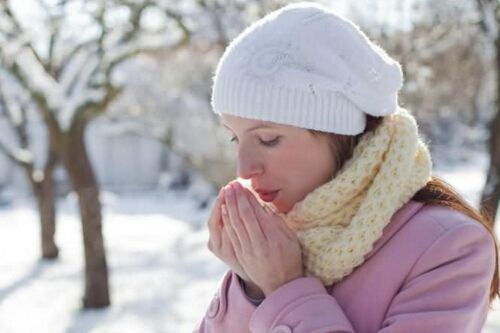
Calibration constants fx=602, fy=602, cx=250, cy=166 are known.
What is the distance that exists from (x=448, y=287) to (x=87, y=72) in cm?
591

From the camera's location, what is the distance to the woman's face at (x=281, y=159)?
1.04m

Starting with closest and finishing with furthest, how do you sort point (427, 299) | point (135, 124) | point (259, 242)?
point (427, 299) < point (259, 242) < point (135, 124)

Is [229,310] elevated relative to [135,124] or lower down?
elevated

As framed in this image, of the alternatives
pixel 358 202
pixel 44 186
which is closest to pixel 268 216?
pixel 358 202

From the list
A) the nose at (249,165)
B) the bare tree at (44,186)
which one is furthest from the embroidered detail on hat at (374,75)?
the bare tree at (44,186)

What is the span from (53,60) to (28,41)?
224cm

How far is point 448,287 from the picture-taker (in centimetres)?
91

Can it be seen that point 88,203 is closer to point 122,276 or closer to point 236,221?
point 122,276

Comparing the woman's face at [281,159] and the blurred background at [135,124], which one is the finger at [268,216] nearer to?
the woman's face at [281,159]

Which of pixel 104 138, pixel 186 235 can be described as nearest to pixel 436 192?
pixel 186 235

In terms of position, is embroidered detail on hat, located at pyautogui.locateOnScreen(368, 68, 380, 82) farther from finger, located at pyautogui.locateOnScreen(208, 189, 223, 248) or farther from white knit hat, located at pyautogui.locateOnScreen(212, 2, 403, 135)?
finger, located at pyautogui.locateOnScreen(208, 189, 223, 248)

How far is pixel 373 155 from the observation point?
1.03 metres

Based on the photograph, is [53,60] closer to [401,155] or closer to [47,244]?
[47,244]

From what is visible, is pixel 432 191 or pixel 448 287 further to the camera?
pixel 432 191
